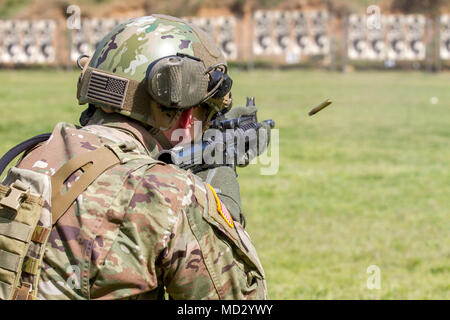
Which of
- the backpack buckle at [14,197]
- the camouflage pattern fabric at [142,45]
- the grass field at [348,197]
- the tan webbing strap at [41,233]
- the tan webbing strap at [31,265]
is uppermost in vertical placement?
the camouflage pattern fabric at [142,45]

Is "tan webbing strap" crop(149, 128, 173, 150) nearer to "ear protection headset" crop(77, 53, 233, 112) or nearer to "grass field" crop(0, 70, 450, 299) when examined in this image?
"ear protection headset" crop(77, 53, 233, 112)

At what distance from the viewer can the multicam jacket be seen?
1.95m

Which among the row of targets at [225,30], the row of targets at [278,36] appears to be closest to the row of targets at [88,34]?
the row of targets at [278,36]

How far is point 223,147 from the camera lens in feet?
9.20

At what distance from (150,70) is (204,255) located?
620 millimetres

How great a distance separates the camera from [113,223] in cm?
197

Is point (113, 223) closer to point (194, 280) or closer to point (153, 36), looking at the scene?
point (194, 280)

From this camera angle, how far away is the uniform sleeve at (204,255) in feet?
6.49

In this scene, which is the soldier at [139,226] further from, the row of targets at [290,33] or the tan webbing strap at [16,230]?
the row of targets at [290,33]

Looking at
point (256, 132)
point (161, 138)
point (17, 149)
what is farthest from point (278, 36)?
point (17, 149)

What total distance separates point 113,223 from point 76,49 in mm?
38665

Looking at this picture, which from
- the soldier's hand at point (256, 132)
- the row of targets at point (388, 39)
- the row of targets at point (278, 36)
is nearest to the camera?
the soldier's hand at point (256, 132)

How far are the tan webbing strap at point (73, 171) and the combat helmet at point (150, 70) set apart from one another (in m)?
0.30

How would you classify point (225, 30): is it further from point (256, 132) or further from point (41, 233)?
point (41, 233)
